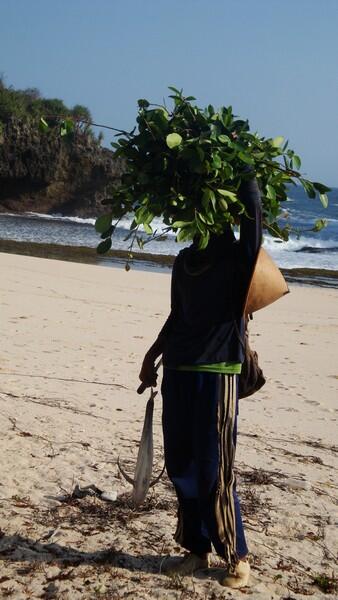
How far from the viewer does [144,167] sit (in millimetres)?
3158

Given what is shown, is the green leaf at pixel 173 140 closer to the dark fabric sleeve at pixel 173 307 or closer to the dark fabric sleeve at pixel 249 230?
the dark fabric sleeve at pixel 249 230

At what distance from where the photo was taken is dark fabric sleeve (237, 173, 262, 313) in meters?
3.13

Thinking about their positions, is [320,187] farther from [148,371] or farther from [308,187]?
[148,371]

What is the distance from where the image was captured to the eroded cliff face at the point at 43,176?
45375mm

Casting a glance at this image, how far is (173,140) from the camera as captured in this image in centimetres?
302

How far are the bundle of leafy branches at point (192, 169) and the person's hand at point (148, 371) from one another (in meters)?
0.66

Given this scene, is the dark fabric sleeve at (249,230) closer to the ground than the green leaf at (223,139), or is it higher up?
closer to the ground

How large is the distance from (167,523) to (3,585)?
1.01 m

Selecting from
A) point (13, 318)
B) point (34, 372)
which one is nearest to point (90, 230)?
point (13, 318)

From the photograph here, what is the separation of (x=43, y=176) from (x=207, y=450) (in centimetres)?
4445

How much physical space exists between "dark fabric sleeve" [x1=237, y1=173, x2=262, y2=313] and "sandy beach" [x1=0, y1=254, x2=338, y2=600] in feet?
4.47

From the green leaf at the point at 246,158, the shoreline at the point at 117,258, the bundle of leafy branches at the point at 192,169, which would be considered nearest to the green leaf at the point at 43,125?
the bundle of leafy branches at the point at 192,169

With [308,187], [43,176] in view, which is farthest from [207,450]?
[43,176]

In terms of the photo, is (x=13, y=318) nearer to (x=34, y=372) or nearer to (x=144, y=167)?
(x=34, y=372)
